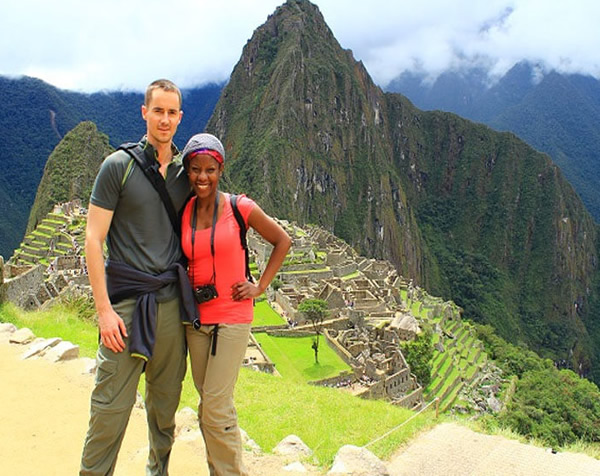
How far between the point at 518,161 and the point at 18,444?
17236 centimetres

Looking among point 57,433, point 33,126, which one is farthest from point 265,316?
point 33,126

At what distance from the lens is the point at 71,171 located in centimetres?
6275

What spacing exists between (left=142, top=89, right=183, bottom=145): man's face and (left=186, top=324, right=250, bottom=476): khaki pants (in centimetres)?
140

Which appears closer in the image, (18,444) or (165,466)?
(165,466)

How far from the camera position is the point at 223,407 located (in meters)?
3.69

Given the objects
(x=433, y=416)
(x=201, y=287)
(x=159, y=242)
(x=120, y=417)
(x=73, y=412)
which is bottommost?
(x=433, y=416)

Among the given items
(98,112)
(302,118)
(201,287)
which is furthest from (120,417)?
(302,118)

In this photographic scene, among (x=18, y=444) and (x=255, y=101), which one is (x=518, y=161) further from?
(x=18, y=444)

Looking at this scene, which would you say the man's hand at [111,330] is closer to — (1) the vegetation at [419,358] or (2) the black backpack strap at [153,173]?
(2) the black backpack strap at [153,173]

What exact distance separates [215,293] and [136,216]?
0.77 metres

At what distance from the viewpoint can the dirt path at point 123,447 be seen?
14.2 ft

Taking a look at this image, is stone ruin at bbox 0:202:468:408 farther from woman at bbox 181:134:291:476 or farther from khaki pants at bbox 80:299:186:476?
woman at bbox 181:134:291:476

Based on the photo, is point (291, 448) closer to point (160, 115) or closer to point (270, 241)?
point (270, 241)

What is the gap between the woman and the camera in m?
3.64
